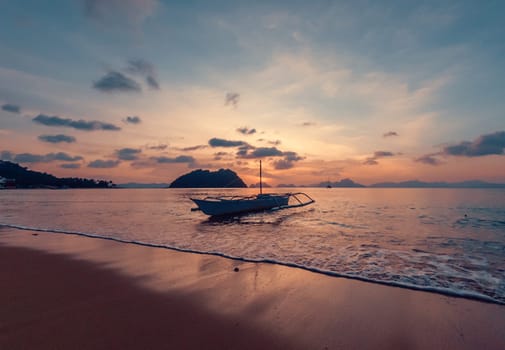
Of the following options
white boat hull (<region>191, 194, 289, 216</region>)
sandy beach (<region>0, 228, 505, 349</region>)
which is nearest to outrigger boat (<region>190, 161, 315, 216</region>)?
white boat hull (<region>191, 194, 289, 216</region>)

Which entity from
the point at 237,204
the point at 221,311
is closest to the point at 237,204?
the point at 237,204

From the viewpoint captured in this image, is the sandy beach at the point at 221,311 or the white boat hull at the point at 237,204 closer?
the sandy beach at the point at 221,311

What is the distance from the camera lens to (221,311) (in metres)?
5.27

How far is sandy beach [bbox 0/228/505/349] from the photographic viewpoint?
165 inches

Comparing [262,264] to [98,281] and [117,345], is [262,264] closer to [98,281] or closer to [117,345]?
[98,281]

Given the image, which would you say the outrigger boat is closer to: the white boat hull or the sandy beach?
the white boat hull

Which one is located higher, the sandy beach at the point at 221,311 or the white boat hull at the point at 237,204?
the white boat hull at the point at 237,204

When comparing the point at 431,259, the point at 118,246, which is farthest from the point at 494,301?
the point at 118,246

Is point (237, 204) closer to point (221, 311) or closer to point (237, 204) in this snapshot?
point (237, 204)

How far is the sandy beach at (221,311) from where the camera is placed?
4.20 meters

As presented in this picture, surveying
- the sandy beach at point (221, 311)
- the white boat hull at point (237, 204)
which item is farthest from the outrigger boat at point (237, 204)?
the sandy beach at point (221, 311)

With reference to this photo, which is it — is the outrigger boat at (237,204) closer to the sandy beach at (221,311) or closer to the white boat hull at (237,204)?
the white boat hull at (237,204)

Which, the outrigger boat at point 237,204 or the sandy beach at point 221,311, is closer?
the sandy beach at point 221,311

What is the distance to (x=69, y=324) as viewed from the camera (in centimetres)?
453
